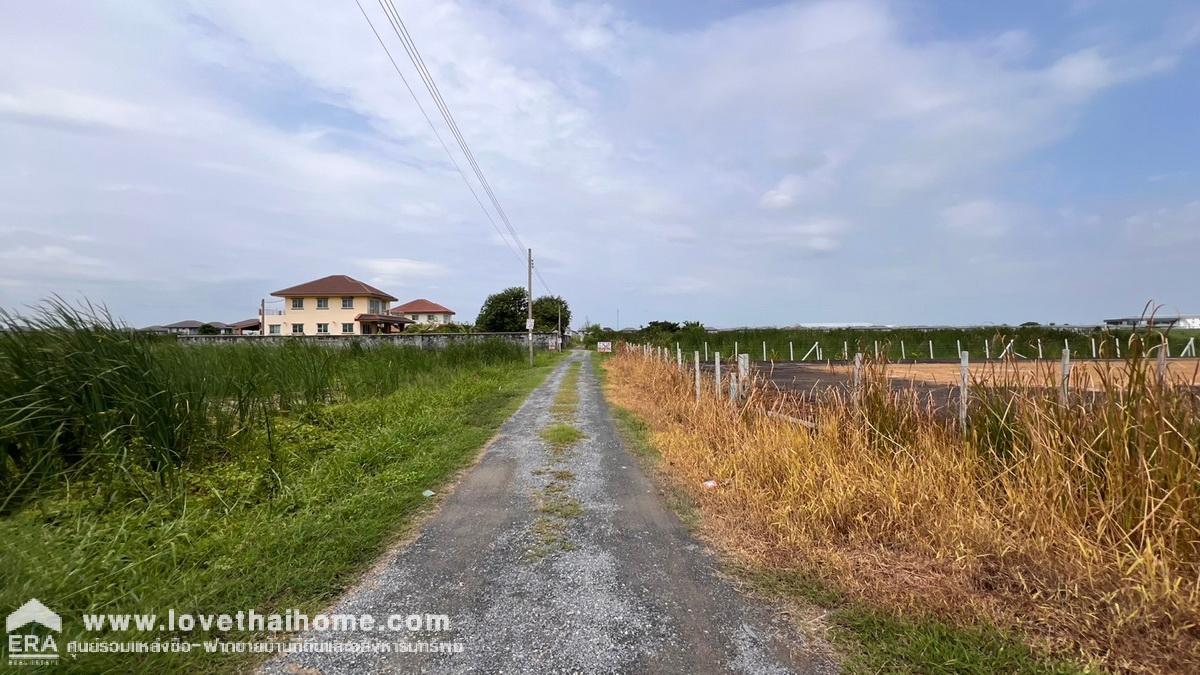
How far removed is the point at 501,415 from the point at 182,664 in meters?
7.47

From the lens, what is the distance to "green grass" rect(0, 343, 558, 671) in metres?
2.60

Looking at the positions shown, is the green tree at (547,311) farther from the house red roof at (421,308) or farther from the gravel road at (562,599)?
the gravel road at (562,599)

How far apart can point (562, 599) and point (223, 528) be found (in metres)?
2.57

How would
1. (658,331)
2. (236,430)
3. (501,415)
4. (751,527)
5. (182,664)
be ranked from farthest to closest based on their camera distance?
(658,331) → (501,415) → (236,430) → (751,527) → (182,664)

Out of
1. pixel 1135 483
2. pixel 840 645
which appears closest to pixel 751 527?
pixel 840 645

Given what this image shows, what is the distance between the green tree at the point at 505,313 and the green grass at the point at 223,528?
164ft

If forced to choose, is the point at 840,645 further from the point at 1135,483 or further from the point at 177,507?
the point at 177,507

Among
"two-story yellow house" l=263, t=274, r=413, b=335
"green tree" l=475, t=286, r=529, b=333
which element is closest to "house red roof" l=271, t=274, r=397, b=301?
"two-story yellow house" l=263, t=274, r=413, b=335

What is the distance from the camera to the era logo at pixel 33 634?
2068 millimetres

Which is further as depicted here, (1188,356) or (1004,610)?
(1188,356)

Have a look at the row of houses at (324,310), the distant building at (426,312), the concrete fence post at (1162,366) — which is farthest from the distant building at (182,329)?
the distant building at (426,312)

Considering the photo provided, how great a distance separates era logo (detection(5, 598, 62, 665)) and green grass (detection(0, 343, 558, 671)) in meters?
0.06

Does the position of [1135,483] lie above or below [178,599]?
above

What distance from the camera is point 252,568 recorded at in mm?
3045
